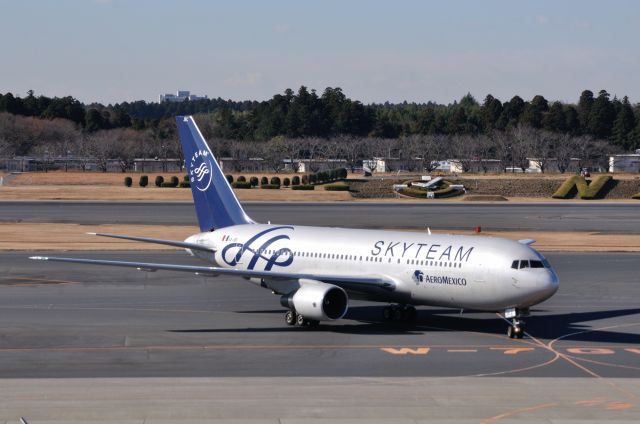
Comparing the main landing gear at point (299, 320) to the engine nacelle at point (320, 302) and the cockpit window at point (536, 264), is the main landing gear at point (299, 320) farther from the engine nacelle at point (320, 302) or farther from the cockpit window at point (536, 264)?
the cockpit window at point (536, 264)

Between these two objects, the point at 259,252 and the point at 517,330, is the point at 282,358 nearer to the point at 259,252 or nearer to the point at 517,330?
the point at 517,330

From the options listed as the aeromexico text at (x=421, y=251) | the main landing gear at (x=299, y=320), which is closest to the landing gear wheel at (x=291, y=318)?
the main landing gear at (x=299, y=320)

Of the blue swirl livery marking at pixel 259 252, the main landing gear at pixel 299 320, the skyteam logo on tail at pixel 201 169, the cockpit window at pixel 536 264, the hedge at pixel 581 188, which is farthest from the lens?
the hedge at pixel 581 188

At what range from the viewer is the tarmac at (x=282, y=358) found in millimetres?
28922

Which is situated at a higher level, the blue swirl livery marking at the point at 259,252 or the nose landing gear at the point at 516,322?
the blue swirl livery marking at the point at 259,252

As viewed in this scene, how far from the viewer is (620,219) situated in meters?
107

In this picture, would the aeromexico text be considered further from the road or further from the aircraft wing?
the road

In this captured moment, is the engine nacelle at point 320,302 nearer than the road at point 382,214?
Yes

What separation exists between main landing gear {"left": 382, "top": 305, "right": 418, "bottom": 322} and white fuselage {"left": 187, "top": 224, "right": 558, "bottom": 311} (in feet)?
5.47

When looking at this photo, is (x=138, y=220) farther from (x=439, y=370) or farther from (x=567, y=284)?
(x=439, y=370)

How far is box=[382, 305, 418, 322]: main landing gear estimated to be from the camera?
45656 mm

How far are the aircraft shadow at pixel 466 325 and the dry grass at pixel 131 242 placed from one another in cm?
2899

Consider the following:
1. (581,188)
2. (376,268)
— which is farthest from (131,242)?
(581,188)
